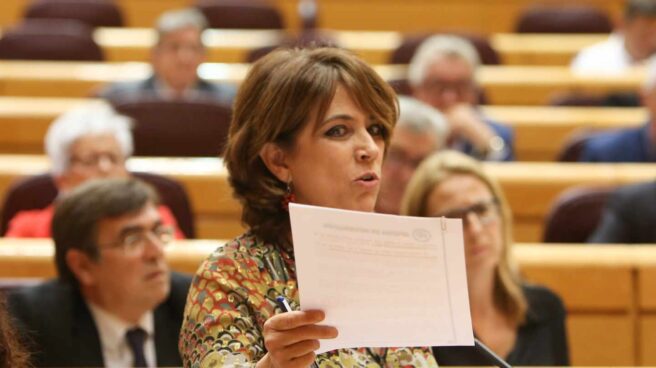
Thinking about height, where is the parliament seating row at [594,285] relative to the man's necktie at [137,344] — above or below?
above

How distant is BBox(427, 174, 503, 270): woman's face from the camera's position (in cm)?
178

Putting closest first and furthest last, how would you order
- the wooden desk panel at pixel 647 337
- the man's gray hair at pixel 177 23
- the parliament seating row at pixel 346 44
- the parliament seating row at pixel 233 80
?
the wooden desk panel at pixel 647 337, the man's gray hair at pixel 177 23, the parliament seating row at pixel 233 80, the parliament seating row at pixel 346 44

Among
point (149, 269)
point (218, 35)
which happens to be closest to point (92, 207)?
point (149, 269)

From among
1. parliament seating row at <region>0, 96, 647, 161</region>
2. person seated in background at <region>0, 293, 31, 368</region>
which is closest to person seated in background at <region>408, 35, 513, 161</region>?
parliament seating row at <region>0, 96, 647, 161</region>

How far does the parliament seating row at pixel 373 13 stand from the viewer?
4402 mm

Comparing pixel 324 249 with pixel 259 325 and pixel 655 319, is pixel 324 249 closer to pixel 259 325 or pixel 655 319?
pixel 259 325

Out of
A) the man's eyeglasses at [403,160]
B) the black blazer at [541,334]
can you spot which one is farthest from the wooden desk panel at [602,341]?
the man's eyeglasses at [403,160]

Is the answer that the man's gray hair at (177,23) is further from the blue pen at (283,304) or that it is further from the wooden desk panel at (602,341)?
the blue pen at (283,304)

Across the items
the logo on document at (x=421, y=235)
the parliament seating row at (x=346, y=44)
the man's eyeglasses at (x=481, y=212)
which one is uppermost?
the parliament seating row at (x=346, y=44)

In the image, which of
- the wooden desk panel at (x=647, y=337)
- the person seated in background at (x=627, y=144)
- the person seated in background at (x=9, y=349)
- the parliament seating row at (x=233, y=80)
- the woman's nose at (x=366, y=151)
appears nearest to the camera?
the person seated in background at (x=9, y=349)

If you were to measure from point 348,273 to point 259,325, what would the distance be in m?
0.11

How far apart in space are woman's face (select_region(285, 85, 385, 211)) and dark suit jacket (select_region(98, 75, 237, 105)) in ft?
6.98

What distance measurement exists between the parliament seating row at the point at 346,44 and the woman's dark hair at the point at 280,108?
2.63 m

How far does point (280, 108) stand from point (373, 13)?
345 centimetres
